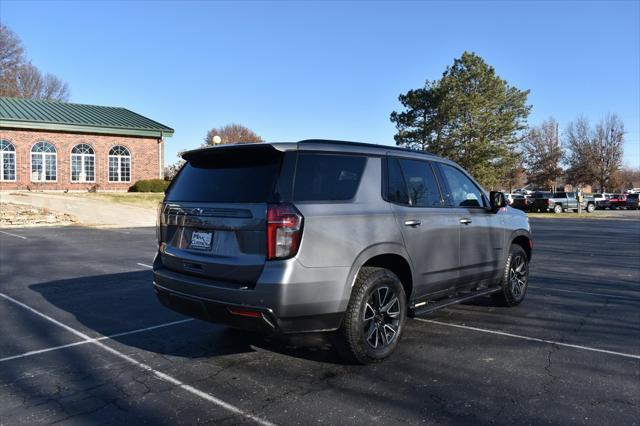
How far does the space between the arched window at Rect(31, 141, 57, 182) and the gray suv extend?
97.8 feet

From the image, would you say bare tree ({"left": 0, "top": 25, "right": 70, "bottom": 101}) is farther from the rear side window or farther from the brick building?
the rear side window

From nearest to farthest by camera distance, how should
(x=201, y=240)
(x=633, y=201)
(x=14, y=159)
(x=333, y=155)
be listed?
(x=201, y=240) → (x=333, y=155) → (x=14, y=159) → (x=633, y=201)

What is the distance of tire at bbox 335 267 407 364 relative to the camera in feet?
13.3

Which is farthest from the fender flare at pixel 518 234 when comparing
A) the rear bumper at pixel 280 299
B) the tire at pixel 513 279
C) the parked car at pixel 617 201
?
the parked car at pixel 617 201

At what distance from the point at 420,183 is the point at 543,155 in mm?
69142

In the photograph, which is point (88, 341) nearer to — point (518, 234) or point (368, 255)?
point (368, 255)

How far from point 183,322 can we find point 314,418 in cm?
291

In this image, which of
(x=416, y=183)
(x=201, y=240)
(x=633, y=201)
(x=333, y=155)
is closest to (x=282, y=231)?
(x=201, y=240)

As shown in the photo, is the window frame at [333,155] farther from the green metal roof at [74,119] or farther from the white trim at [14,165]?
the white trim at [14,165]

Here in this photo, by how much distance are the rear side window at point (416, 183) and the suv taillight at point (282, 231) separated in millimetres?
1249

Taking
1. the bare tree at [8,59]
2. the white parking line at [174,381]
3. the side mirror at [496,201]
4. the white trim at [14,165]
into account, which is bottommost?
the white parking line at [174,381]

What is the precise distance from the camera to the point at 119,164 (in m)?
32.6

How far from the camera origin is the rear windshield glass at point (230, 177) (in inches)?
154

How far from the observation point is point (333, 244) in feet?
12.7
